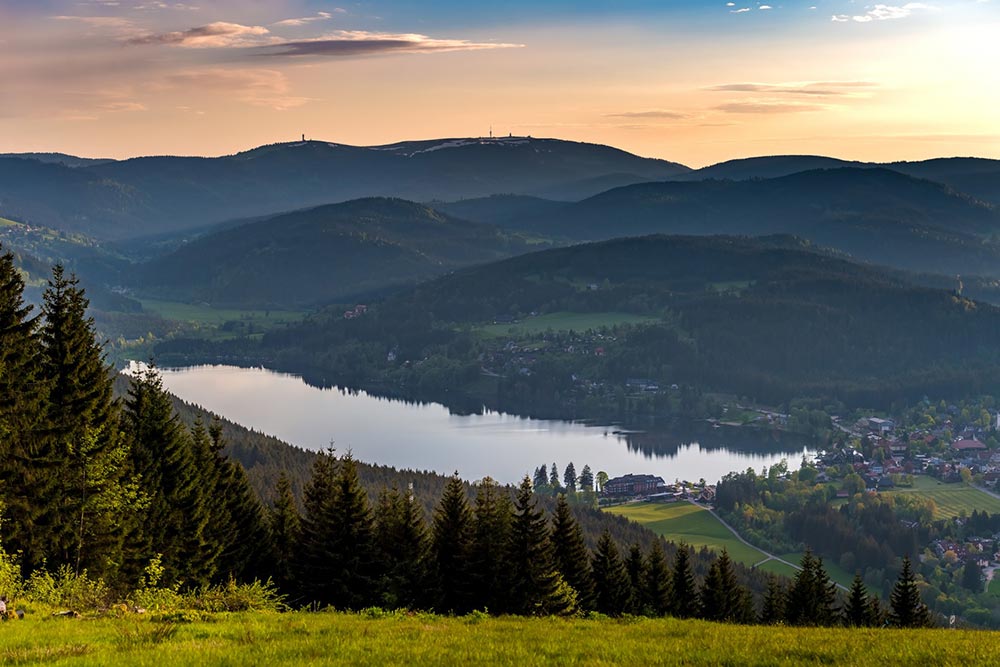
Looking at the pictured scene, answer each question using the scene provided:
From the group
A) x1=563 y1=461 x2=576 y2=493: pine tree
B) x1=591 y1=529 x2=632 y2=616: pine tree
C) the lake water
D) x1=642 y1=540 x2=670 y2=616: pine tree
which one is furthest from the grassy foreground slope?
the lake water

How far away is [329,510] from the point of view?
36875 mm

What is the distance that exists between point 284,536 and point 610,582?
15.6m

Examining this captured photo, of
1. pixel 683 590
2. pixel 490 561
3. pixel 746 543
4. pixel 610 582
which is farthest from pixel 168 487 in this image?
pixel 746 543

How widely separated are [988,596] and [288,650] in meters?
83.5

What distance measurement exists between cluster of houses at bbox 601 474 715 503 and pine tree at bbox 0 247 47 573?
311ft

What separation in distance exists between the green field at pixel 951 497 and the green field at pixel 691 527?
26.6 m

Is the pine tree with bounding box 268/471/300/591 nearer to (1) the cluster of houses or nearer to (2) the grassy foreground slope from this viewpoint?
(2) the grassy foreground slope

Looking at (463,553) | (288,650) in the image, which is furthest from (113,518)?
(288,650)

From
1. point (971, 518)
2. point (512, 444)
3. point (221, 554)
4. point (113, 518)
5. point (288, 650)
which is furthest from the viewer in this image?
point (512, 444)

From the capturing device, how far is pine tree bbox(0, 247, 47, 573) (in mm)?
28266

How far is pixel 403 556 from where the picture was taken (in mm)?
36719

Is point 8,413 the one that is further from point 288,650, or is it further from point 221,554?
point 288,650

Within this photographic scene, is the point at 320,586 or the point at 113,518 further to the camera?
the point at 320,586

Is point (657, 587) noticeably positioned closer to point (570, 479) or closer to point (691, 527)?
point (691, 527)
